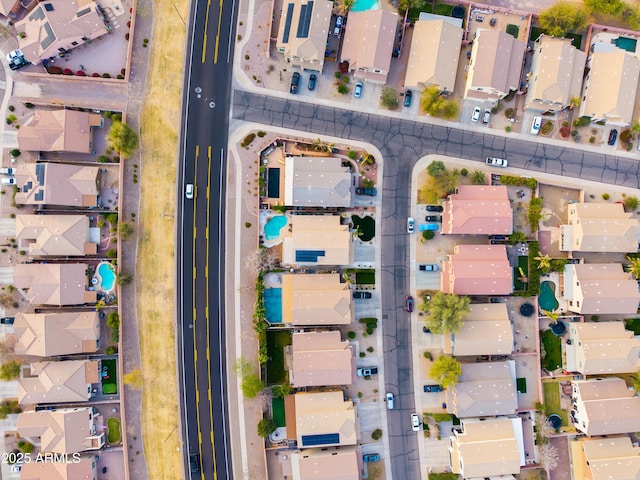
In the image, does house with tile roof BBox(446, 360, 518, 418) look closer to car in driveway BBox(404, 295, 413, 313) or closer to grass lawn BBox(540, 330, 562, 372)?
grass lawn BBox(540, 330, 562, 372)


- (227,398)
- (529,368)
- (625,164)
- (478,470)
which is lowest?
(478,470)

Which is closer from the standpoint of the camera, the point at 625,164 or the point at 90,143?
the point at 90,143

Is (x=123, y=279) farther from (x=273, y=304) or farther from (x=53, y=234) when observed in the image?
(x=273, y=304)

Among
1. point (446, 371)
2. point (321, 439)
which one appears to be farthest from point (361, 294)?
point (321, 439)

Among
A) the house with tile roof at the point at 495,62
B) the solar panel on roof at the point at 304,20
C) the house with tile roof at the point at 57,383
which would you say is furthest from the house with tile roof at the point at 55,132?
the house with tile roof at the point at 495,62

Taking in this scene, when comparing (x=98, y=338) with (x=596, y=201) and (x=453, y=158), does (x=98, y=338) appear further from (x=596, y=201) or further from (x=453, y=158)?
(x=596, y=201)

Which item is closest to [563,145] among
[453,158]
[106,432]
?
[453,158]
